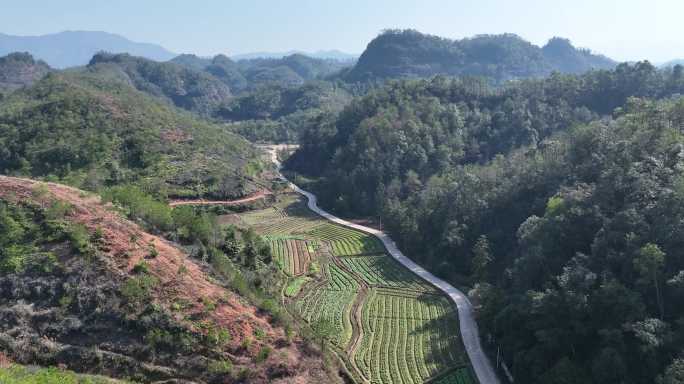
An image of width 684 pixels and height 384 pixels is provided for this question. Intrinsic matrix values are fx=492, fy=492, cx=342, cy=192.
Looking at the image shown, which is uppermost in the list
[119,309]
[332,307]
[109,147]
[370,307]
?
[119,309]

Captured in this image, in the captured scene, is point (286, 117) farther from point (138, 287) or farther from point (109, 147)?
point (138, 287)

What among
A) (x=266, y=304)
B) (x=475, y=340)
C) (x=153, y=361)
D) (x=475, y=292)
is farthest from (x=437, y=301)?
(x=153, y=361)

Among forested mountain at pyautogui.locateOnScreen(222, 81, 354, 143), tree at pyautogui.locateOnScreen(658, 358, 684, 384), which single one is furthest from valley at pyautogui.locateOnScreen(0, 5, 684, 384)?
forested mountain at pyautogui.locateOnScreen(222, 81, 354, 143)

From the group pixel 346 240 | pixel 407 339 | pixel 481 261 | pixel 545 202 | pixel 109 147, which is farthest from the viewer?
pixel 109 147

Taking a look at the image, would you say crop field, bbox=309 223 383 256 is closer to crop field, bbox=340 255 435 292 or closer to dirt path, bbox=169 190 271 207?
crop field, bbox=340 255 435 292

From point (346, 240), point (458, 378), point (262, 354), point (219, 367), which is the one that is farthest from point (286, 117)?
point (219, 367)

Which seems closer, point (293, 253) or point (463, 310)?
point (463, 310)

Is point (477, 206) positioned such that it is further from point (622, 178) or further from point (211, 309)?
point (211, 309)
